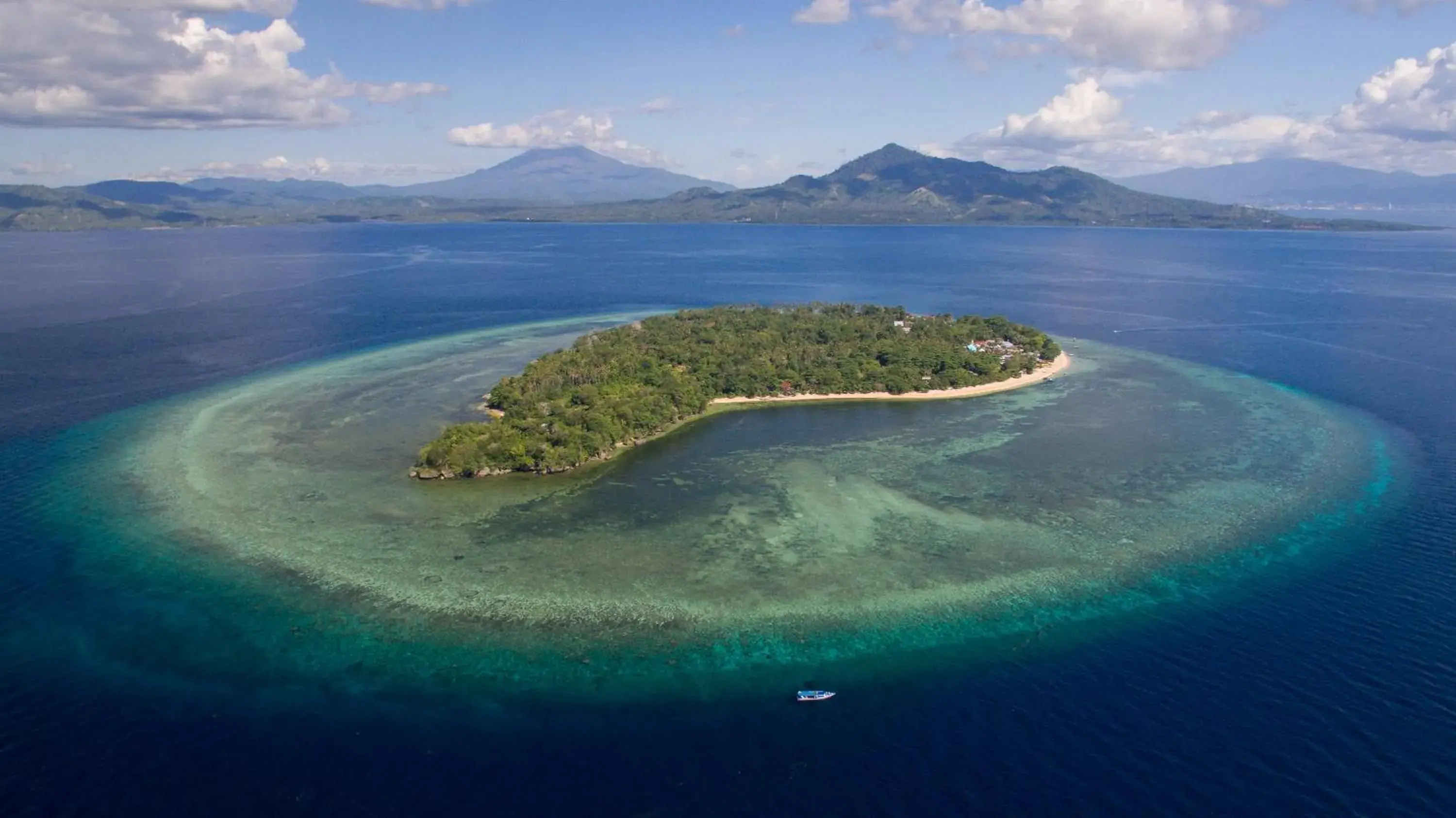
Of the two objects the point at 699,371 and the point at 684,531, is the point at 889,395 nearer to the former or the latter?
the point at 699,371

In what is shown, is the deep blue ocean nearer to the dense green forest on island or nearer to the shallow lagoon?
the shallow lagoon

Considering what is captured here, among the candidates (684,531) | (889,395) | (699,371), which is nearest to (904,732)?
(684,531)

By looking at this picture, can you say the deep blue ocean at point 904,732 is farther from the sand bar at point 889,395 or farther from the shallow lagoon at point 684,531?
the sand bar at point 889,395

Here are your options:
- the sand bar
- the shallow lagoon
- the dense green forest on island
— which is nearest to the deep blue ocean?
the shallow lagoon

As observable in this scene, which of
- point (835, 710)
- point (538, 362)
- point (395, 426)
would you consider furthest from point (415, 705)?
point (538, 362)

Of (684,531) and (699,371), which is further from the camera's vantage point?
(699,371)
